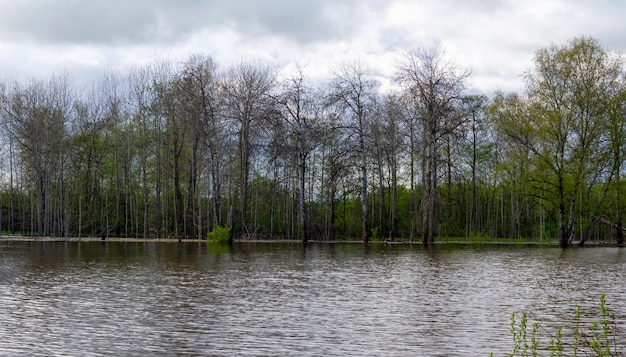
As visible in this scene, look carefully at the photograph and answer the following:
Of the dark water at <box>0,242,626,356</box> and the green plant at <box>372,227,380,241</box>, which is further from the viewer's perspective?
the green plant at <box>372,227,380,241</box>

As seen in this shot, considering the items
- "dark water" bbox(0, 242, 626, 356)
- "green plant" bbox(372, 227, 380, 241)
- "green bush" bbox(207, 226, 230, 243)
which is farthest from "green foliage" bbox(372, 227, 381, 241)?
"dark water" bbox(0, 242, 626, 356)

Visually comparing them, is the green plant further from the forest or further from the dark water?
the dark water

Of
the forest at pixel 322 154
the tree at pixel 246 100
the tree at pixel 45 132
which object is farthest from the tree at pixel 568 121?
the tree at pixel 45 132

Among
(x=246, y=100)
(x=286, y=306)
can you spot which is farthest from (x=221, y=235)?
(x=286, y=306)

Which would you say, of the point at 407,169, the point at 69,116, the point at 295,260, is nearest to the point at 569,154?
the point at 407,169

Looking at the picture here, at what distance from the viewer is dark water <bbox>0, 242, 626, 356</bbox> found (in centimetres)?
945

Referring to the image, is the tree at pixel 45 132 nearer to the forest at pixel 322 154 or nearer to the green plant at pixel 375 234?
the forest at pixel 322 154

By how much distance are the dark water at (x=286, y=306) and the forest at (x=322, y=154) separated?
59.3ft

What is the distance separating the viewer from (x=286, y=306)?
13141 mm

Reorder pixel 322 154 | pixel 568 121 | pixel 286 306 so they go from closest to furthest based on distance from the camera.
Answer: pixel 286 306, pixel 568 121, pixel 322 154

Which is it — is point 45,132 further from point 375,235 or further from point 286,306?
point 286,306

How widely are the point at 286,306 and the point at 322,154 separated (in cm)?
4050

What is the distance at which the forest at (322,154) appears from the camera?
39250mm

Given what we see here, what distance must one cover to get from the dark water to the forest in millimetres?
18069
